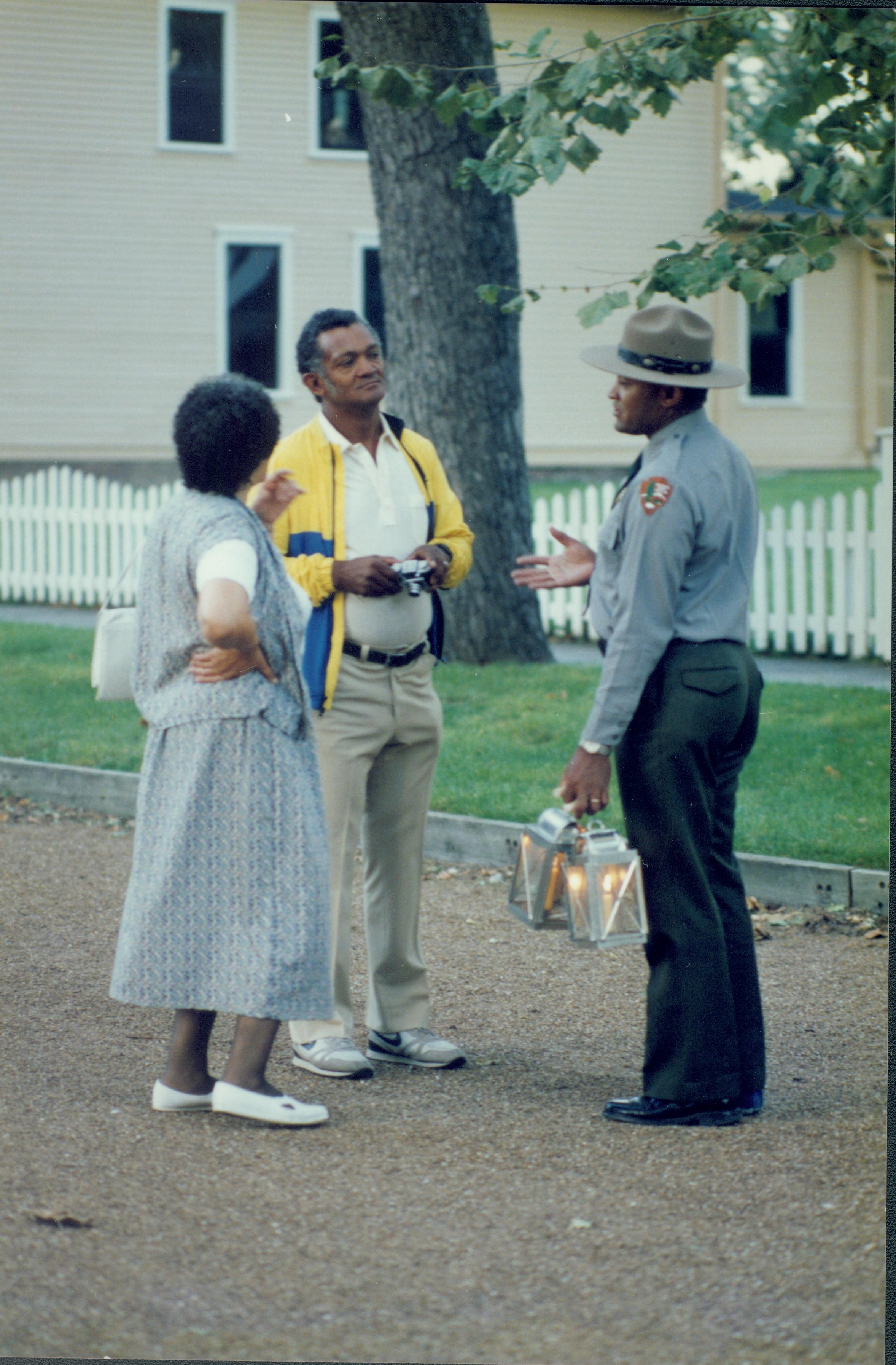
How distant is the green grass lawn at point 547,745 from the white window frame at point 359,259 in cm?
1167

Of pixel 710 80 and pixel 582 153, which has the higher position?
pixel 710 80

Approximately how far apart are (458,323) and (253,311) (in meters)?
11.7

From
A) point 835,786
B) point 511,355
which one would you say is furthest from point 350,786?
point 511,355

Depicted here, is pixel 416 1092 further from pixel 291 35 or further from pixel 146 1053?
pixel 291 35

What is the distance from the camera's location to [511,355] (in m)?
11.1

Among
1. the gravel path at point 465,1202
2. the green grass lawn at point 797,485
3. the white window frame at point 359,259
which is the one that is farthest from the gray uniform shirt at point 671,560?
the white window frame at point 359,259

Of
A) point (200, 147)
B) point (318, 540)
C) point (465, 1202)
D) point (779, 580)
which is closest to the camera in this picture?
point (465, 1202)

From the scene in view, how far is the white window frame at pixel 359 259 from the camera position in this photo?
2259cm

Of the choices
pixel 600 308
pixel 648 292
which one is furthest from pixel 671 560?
pixel 648 292

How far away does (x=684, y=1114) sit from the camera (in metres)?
4.23

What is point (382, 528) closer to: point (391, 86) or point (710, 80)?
point (391, 86)

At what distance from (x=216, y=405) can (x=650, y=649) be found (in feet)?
3.98

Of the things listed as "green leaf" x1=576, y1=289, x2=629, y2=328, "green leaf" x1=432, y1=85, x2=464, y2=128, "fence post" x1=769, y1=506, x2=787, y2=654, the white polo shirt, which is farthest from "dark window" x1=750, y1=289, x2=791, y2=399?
the white polo shirt

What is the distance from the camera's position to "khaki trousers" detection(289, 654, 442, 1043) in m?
4.66
